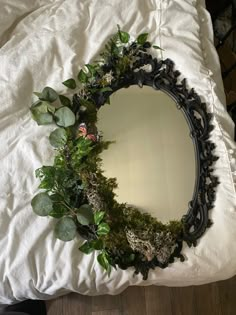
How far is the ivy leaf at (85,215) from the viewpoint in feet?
3.18

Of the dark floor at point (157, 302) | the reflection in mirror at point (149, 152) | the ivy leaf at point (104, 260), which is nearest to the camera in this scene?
the ivy leaf at point (104, 260)

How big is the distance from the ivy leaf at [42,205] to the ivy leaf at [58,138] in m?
0.14

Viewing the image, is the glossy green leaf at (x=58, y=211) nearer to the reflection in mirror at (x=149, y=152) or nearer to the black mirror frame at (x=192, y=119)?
the reflection in mirror at (x=149, y=152)

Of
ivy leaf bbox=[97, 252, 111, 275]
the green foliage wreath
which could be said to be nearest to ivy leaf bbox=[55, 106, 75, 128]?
the green foliage wreath

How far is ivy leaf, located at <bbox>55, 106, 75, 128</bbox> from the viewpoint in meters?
1.04

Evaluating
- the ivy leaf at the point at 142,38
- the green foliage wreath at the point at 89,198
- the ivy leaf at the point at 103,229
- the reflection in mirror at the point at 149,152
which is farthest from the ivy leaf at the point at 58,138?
the ivy leaf at the point at 142,38

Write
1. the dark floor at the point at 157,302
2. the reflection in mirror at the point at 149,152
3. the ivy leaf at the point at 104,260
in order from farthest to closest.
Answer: the dark floor at the point at 157,302
the reflection in mirror at the point at 149,152
the ivy leaf at the point at 104,260

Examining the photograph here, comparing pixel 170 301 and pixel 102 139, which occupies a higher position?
pixel 102 139

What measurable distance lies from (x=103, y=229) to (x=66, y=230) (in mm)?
88

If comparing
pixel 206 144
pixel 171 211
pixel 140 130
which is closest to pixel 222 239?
pixel 171 211

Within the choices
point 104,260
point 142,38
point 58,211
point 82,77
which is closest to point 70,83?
point 82,77

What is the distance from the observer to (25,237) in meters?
0.97

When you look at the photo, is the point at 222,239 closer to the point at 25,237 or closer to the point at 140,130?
the point at 140,130

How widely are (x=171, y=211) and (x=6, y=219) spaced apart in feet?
1.37
